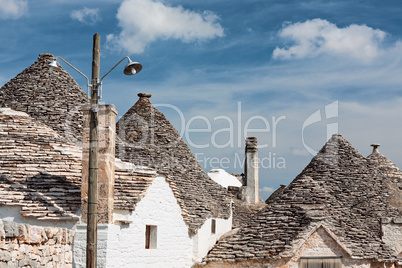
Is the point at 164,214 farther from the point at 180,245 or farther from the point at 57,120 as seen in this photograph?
the point at 57,120

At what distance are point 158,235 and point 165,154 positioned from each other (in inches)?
237

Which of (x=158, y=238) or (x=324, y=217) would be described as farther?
(x=324, y=217)

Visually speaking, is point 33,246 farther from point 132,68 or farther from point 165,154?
point 165,154

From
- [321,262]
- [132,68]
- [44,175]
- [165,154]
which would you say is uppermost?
[132,68]

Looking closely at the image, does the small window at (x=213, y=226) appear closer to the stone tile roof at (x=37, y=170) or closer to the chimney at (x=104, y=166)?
the stone tile roof at (x=37, y=170)

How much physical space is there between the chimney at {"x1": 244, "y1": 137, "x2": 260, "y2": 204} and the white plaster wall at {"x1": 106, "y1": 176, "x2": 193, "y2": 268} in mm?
9106

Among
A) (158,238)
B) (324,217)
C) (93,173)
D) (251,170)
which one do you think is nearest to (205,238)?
(158,238)

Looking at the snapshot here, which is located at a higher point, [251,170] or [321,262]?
[251,170]

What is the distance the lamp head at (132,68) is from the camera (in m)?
10.8

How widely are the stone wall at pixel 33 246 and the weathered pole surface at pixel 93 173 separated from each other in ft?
1.17

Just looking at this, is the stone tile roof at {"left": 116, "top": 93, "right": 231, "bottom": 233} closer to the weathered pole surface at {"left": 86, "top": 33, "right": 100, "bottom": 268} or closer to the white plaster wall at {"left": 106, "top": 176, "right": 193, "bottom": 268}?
the white plaster wall at {"left": 106, "top": 176, "right": 193, "bottom": 268}

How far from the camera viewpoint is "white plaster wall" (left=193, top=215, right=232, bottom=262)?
1784 cm

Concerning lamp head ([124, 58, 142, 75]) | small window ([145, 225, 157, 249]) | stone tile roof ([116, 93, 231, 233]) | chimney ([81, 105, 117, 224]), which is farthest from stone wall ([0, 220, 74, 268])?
stone tile roof ([116, 93, 231, 233])

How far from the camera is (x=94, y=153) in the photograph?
10.7m
